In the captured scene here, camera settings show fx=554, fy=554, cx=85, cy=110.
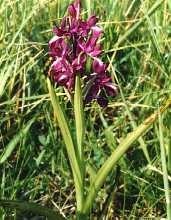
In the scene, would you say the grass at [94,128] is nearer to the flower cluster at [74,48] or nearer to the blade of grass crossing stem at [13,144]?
the blade of grass crossing stem at [13,144]

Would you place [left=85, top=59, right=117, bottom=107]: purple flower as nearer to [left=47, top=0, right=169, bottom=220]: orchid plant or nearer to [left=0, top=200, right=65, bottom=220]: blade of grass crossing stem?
[left=47, top=0, right=169, bottom=220]: orchid plant

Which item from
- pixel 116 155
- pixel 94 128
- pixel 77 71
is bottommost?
pixel 94 128

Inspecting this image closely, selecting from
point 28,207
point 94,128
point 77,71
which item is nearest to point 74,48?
point 77,71

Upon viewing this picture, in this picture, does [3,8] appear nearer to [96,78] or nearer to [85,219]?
[96,78]

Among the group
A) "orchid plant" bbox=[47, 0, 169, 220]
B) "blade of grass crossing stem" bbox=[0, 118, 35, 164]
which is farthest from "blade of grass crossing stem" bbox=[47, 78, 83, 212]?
"blade of grass crossing stem" bbox=[0, 118, 35, 164]

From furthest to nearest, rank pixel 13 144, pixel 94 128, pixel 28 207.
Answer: pixel 94 128 → pixel 13 144 → pixel 28 207

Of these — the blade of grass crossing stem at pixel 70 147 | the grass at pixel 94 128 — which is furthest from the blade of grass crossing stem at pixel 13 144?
the blade of grass crossing stem at pixel 70 147

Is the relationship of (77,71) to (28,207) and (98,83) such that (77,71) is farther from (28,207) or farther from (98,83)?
(28,207)

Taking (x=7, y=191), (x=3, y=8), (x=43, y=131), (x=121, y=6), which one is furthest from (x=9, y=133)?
(x=121, y=6)
